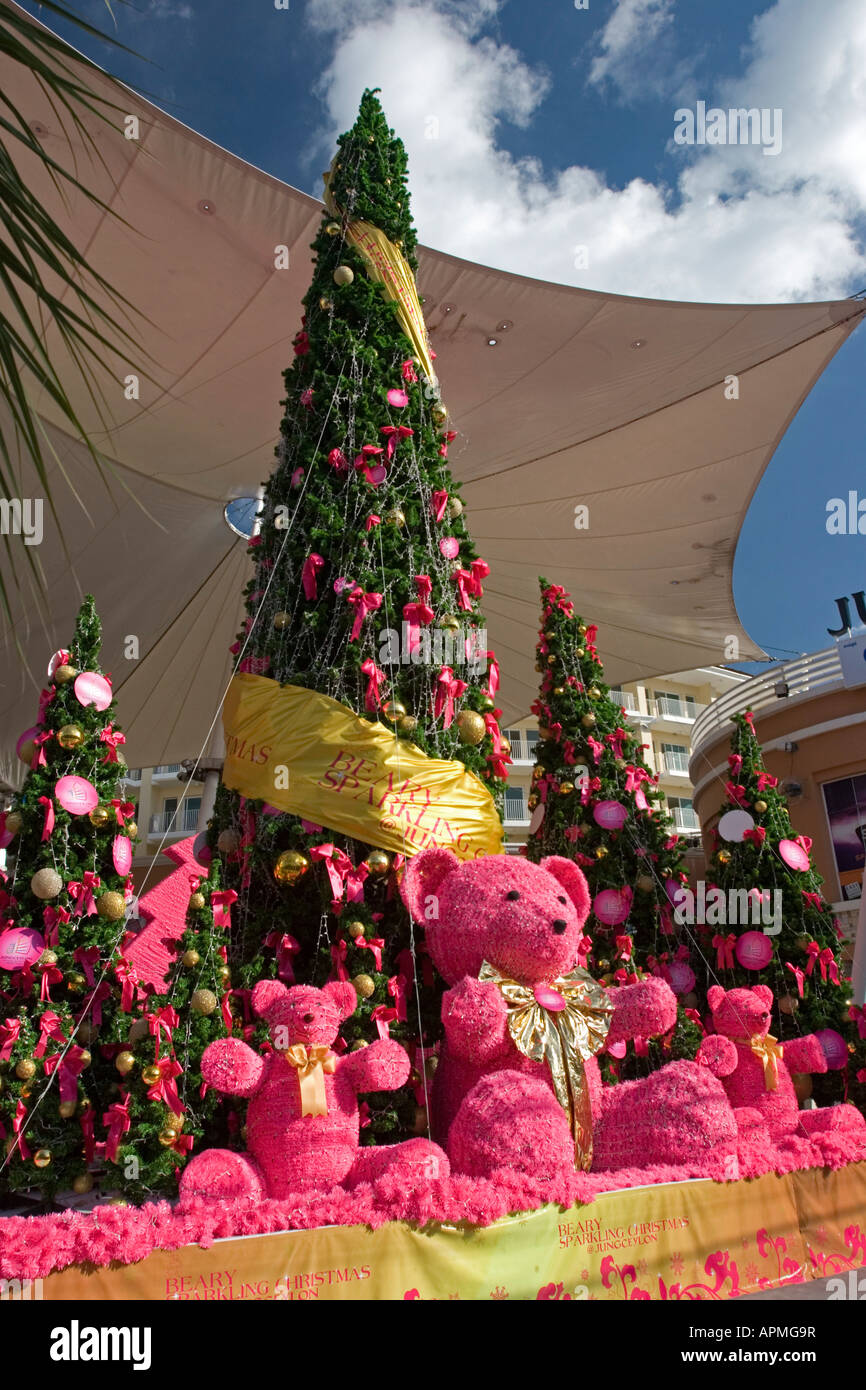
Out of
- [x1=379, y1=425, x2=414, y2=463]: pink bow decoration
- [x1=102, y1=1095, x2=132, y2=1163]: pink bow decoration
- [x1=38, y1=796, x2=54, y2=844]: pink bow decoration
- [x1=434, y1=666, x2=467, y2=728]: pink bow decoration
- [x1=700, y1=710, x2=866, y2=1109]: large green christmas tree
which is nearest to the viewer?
[x1=102, y1=1095, x2=132, y2=1163]: pink bow decoration

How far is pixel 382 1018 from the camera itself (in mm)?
3836

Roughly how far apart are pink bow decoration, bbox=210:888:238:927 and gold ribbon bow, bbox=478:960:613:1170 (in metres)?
1.05

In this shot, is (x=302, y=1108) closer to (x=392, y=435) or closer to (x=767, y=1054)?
(x=767, y=1054)

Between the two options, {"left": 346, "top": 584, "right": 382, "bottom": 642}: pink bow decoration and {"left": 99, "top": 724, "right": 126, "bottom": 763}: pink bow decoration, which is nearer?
{"left": 99, "top": 724, "right": 126, "bottom": 763}: pink bow decoration

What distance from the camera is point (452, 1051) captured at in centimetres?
369

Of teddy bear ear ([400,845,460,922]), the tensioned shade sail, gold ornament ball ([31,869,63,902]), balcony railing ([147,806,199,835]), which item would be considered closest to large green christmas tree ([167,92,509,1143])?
teddy bear ear ([400,845,460,922])

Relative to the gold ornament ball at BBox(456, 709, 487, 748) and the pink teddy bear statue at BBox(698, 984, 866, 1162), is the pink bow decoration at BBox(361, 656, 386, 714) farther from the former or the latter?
the pink teddy bear statue at BBox(698, 984, 866, 1162)

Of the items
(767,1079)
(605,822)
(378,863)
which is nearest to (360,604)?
(378,863)

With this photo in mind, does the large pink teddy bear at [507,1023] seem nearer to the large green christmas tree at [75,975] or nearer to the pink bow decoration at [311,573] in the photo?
the large green christmas tree at [75,975]

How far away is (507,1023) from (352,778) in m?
1.21

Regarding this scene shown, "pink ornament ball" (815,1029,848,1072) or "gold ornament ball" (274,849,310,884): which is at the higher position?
"gold ornament ball" (274,849,310,884)

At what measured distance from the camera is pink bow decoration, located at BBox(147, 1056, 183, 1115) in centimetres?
339
